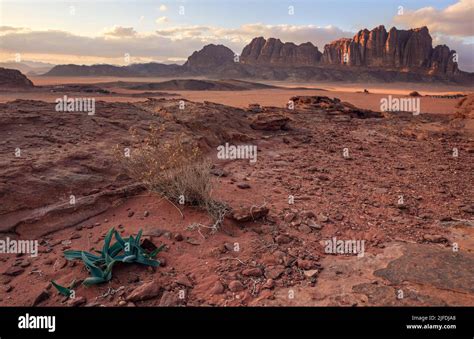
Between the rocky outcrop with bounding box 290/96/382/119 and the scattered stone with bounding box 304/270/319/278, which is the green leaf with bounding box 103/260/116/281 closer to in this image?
the scattered stone with bounding box 304/270/319/278

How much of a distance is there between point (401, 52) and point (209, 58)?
52007 mm

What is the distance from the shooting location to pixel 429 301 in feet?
9.41

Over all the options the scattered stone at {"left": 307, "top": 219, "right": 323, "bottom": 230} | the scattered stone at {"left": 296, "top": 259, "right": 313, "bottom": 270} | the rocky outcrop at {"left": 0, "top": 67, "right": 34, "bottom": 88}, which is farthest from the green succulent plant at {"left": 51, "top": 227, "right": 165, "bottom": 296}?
the rocky outcrop at {"left": 0, "top": 67, "right": 34, "bottom": 88}

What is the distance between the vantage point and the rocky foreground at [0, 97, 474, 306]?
314 centimetres

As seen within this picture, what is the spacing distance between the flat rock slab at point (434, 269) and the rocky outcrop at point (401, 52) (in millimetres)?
92557

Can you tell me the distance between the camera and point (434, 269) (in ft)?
10.9

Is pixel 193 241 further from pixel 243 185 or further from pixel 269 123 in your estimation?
pixel 269 123

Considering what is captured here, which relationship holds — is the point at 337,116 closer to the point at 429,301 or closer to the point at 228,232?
the point at 228,232

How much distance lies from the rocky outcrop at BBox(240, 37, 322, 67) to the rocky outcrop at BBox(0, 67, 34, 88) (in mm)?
80218

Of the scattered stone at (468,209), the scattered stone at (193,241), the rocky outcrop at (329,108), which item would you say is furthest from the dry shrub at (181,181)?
the rocky outcrop at (329,108)

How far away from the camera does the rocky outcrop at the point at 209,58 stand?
344 ft

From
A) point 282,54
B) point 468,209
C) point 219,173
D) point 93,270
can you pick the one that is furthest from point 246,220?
point 282,54

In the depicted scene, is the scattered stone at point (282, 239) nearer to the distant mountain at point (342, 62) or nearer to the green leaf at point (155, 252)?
the green leaf at point (155, 252)

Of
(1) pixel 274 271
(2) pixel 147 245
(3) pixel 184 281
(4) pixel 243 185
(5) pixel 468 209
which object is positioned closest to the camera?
(3) pixel 184 281
